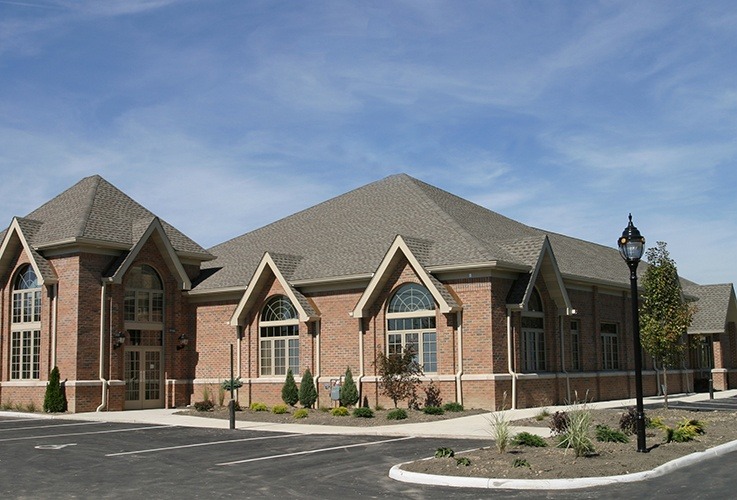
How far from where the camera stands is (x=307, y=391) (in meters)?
30.6

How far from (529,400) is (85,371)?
52.6 ft

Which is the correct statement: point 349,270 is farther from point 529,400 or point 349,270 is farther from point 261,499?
point 261,499

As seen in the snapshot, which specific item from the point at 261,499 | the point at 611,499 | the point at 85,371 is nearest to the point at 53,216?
the point at 85,371

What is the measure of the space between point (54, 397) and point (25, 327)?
151 inches

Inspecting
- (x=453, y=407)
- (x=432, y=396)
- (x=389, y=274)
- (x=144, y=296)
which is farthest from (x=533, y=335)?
(x=144, y=296)

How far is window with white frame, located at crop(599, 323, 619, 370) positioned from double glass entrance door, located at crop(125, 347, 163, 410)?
59.6 feet

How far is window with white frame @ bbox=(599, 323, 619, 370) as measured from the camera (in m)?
35.8

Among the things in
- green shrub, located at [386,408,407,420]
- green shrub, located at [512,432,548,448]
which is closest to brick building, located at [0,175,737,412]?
green shrub, located at [386,408,407,420]

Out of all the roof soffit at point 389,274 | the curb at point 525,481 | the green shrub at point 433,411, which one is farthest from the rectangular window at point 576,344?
the curb at point 525,481

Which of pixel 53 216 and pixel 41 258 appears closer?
pixel 41 258

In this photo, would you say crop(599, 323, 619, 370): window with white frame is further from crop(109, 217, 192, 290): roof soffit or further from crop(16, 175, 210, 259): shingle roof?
crop(109, 217, 192, 290): roof soffit

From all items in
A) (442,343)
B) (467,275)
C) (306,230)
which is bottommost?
(442,343)

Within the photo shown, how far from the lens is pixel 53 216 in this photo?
114ft

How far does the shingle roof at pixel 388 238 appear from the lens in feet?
98.0
